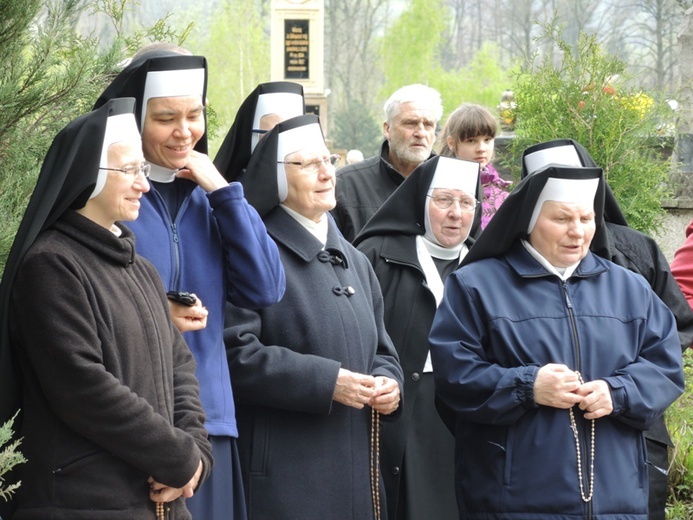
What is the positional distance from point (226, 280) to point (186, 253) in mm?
205

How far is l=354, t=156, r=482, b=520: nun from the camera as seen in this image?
5074 millimetres

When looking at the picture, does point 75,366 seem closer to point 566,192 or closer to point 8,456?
point 8,456

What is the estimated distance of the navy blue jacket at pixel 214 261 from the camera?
12.9 feet

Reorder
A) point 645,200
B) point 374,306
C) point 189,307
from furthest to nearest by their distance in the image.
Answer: point 645,200
point 374,306
point 189,307

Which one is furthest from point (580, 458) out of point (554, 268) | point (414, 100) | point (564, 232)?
point (414, 100)

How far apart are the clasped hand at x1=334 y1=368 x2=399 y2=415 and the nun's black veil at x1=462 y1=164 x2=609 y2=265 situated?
0.66 m

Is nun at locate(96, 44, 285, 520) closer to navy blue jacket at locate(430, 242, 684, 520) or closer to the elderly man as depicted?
navy blue jacket at locate(430, 242, 684, 520)

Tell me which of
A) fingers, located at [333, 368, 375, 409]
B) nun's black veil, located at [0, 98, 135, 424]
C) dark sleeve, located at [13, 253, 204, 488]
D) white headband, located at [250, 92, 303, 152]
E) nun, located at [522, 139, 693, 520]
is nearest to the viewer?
dark sleeve, located at [13, 253, 204, 488]

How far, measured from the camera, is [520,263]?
461 centimetres

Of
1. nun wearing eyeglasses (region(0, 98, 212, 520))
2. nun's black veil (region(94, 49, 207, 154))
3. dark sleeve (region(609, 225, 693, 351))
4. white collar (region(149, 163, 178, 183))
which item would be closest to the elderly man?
dark sleeve (region(609, 225, 693, 351))

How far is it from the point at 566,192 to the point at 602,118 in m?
2.57

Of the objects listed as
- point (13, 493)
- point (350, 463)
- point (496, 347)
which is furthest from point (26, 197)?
point (496, 347)

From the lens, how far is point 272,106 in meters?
5.19

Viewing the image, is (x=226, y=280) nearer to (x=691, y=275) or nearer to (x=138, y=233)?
(x=138, y=233)
